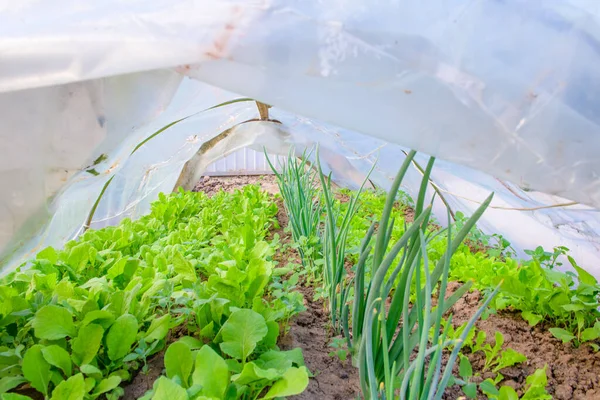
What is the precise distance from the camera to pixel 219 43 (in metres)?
Result: 0.43

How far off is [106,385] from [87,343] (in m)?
0.09

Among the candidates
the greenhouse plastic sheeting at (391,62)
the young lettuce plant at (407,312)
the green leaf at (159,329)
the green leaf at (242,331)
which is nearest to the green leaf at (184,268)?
the green leaf at (159,329)

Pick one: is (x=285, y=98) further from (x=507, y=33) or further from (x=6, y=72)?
(x=6, y=72)

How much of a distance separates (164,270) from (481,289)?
90 centimetres

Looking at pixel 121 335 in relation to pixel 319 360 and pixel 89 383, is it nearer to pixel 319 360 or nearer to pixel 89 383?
pixel 89 383

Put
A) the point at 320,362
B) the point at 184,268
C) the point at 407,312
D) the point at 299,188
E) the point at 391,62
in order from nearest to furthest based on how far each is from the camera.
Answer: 1. the point at 391,62
2. the point at 407,312
3. the point at 320,362
4. the point at 184,268
5. the point at 299,188

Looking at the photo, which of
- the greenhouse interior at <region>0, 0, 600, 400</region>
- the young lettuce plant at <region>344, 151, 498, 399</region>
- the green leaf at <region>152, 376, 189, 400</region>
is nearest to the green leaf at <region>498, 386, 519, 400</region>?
the greenhouse interior at <region>0, 0, 600, 400</region>

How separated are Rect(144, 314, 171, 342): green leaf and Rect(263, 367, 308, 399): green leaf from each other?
0.83ft

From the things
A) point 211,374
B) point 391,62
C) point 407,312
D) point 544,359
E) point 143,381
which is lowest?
point 544,359

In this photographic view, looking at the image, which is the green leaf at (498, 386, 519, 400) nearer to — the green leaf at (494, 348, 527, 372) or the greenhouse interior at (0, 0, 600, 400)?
the greenhouse interior at (0, 0, 600, 400)

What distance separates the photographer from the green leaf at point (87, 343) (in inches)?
27.7

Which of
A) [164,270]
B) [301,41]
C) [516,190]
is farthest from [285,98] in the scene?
[516,190]

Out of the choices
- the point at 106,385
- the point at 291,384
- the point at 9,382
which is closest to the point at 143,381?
the point at 106,385

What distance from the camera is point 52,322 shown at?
28.3 inches
